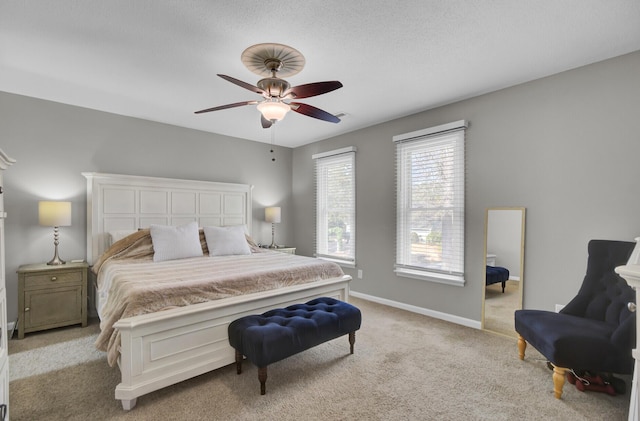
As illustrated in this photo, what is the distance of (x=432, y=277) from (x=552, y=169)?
1.64 metres

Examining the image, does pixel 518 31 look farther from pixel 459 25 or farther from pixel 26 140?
pixel 26 140

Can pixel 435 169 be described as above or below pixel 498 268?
above

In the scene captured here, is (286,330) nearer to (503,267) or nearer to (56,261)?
(503,267)

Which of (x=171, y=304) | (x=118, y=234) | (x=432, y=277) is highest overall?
(x=118, y=234)

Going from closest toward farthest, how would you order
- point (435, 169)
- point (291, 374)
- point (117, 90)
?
point (291, 374), point (117, 90), point (435, 169)

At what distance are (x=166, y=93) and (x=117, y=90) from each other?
0.46m

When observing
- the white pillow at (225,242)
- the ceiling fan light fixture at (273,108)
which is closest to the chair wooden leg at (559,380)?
the ceiling fan light fixture at (273,108)

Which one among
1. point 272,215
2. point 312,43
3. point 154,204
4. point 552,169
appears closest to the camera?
point 312,43

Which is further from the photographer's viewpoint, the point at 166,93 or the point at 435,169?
the point at 435,169

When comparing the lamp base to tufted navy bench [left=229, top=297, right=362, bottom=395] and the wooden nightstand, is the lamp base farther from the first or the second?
tufted navy bench [left=229, top=297, right=362, bottom=395]

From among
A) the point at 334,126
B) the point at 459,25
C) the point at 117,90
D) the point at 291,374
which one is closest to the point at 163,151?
the point at 117,90

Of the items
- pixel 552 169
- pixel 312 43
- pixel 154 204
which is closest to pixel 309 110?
pixel 312 43

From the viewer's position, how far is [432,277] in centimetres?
363

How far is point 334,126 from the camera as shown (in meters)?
4.39
